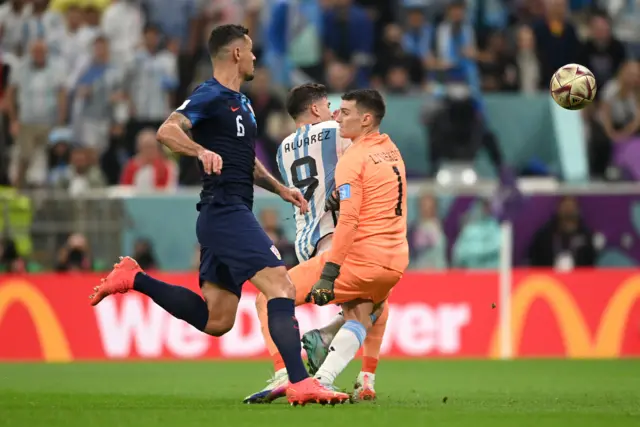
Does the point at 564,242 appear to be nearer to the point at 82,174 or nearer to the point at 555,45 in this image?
the point at 555,45

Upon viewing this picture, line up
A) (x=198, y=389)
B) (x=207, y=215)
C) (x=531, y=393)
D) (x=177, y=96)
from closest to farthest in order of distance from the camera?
(x=207, y=215) → (x=531, y=393) → (x=198, y=389) → (x=177, y=96)

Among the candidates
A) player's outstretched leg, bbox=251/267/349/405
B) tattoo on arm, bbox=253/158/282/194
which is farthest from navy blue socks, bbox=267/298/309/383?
tattoo on arm, bbox=253/158/282/194

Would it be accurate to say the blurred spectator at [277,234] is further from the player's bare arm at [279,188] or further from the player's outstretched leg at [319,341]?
the player's bare arm at [279,188]

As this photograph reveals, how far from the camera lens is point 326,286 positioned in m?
8.71

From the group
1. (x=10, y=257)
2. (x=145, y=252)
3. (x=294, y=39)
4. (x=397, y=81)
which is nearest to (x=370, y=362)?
(x=145, y=252)

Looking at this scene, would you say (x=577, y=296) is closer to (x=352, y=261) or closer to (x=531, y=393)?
(x=531, y=393)

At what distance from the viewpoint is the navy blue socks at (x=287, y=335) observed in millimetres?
8289

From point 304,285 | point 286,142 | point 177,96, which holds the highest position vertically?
point 177,96

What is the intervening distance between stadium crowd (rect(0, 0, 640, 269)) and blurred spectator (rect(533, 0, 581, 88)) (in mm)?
21

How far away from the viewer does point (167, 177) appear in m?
18.0

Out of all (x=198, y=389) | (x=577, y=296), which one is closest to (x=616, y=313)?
Result: (x=577, y=296)

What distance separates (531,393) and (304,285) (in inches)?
88.2

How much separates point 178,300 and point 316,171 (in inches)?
59.4

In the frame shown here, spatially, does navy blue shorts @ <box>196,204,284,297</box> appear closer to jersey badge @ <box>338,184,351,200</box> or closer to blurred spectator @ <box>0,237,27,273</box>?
jersey badge @ <box>338,184,351,200</box>
